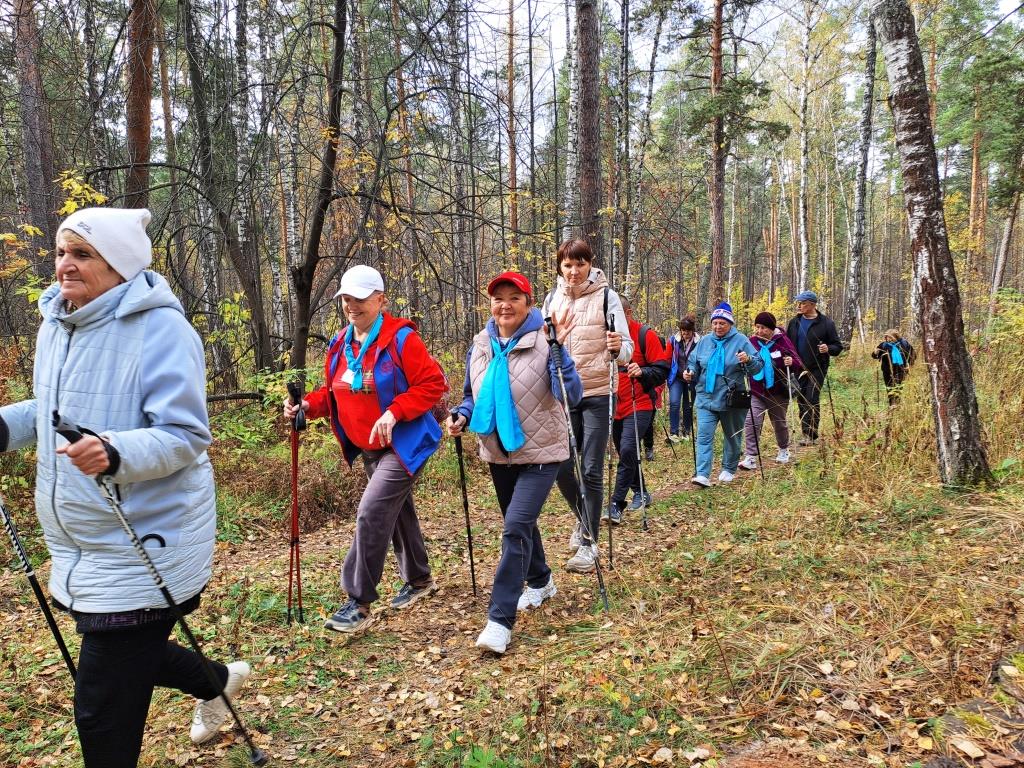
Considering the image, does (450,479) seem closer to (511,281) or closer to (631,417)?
(631,417)

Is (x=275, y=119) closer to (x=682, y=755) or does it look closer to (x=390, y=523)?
(x=390, y=523)

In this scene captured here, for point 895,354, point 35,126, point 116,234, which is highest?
point 35,126

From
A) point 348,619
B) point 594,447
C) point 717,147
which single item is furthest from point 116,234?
point 717,147

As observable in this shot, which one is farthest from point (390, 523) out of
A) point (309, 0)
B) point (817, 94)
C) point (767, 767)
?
point (817, 94)

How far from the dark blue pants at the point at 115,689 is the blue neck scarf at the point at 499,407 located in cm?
197

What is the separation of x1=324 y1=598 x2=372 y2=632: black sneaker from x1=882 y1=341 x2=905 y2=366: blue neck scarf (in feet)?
27.3

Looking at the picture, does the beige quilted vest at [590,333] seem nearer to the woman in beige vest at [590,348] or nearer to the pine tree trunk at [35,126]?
the woman in beige vest at [590,348]

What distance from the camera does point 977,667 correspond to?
2770 mm

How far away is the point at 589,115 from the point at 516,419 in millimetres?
4814

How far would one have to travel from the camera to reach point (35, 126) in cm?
803

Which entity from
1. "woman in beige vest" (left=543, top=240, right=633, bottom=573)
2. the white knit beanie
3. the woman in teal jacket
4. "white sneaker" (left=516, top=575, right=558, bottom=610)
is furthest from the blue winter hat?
the white knit beanie

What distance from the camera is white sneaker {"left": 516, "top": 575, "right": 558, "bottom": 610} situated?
4.28 metres

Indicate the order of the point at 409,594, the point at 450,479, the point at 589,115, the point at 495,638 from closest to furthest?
the point at 495,638 → the point at 409,594 → the point at 589,115 → the point at 450,479

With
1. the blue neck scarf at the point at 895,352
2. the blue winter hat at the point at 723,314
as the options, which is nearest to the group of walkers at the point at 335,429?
the blue winter hat at the point at 723,314
